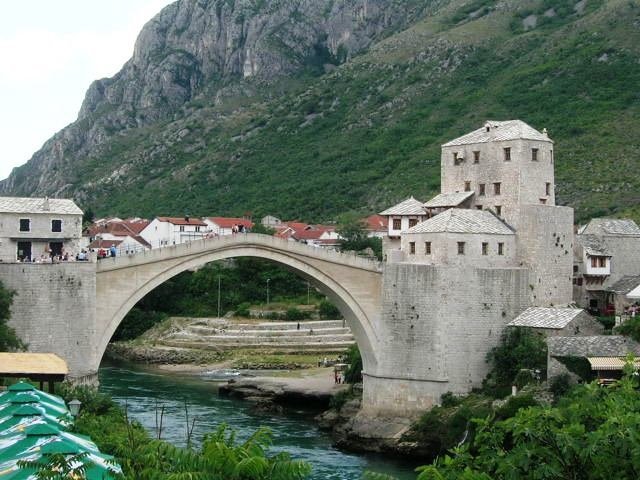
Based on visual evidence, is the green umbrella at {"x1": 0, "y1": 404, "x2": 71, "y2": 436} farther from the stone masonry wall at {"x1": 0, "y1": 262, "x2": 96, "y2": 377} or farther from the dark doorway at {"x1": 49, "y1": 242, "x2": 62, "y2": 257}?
the dark doorway at {"x1": 49, "y1": 242, "x2": 62, "y2": 257}

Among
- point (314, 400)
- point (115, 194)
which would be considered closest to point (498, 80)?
point (115, 194)

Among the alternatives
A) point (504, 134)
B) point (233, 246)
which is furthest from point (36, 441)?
point (504, 134)

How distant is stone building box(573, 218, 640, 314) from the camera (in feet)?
166

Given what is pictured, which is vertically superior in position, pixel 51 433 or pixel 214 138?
pixel 214 138

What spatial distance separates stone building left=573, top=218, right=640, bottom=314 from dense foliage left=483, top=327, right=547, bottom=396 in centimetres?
699

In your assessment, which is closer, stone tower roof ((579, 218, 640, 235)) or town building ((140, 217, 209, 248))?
stone tower roof ((579, 218, 640, 235))

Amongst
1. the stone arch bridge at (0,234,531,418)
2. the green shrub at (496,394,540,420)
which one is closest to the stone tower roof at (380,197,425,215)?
the stone arch bridge at (0,234,531,418)

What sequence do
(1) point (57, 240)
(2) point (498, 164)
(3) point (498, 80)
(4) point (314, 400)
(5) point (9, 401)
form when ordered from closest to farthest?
(5) point (9, 401), (1) point (57, 240), (2) point (498, 164), (4) point (314, 400), (3) point (498, 80)

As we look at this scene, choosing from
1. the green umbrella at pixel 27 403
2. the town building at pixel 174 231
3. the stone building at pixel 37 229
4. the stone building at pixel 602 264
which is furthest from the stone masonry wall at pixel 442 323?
the town building at pixel 174 231

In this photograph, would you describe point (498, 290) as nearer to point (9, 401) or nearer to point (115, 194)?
point (9, 401)

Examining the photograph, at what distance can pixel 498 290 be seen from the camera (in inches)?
1791

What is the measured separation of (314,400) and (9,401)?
96.3 feet

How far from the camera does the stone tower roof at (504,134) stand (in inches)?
1868

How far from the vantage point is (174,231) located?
88375mm
